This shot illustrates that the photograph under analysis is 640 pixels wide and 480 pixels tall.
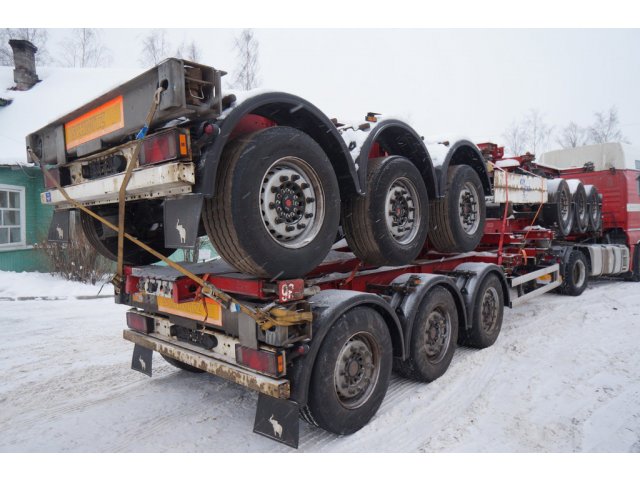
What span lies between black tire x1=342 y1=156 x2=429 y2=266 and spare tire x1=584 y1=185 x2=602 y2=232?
6.62m

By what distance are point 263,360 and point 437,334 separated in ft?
7.44

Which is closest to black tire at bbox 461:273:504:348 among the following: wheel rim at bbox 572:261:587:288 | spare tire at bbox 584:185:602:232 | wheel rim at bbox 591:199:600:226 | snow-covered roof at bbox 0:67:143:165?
wheel rim at bbox 572:261:587:288

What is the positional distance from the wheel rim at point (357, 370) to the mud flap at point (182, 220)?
1.47 meters

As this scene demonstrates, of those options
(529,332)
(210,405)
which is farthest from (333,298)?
(529,332)

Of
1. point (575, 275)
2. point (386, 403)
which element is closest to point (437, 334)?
point (386, 403)

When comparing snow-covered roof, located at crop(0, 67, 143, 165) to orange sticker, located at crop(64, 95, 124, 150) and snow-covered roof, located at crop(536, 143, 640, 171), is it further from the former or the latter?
snow-covered roof, located at crop(536, 143, 640, 171)

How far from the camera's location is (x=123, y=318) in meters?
7.30

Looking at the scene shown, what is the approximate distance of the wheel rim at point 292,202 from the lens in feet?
9.41

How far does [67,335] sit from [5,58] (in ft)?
86.4

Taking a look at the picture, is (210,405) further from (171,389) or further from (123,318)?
(123,318)

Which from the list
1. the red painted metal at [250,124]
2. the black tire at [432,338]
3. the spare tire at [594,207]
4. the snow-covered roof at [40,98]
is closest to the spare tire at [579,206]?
the spare tire at [594,207]

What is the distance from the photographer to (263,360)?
2.90 metres

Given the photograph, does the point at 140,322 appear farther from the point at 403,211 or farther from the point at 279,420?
the point at 403,211

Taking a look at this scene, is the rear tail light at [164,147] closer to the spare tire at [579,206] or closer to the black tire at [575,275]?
the spare tire at [579,206]
